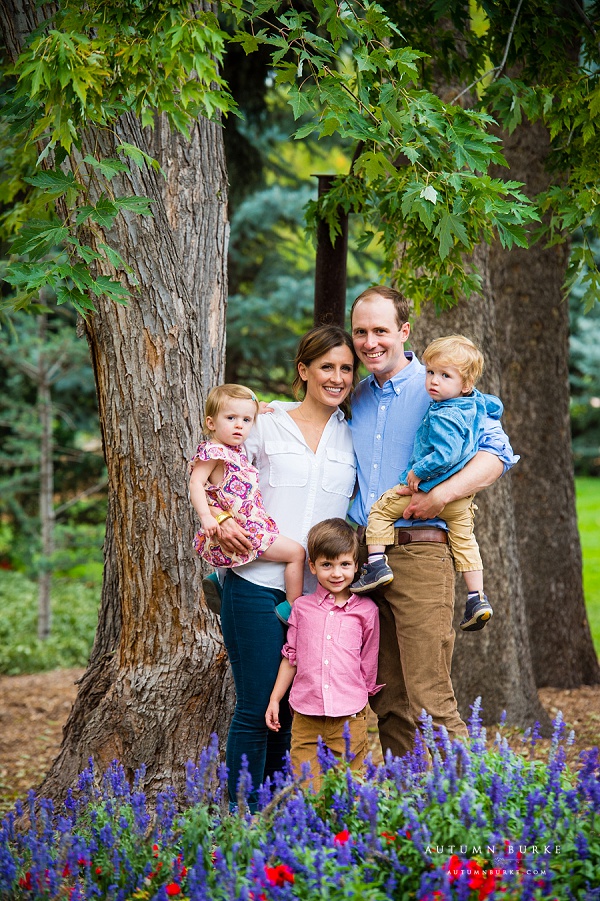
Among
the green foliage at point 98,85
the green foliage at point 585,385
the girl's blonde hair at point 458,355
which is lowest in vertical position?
the girl's blonde hair at point 458,355

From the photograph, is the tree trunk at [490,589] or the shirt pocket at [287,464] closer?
the shirt pocket at [287,464]

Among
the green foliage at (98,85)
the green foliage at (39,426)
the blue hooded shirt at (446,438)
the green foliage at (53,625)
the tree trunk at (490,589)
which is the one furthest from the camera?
the green foliage at (39,426)

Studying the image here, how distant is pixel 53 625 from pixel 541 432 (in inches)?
238

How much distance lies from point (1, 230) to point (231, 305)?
4500 millimetres

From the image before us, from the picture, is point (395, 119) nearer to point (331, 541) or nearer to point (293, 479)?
point (293, 479)

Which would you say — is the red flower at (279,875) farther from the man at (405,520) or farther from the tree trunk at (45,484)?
the tree trunk at (45,484)

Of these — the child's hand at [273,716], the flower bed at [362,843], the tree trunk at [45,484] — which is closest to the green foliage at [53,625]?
the tree trunk at [45,484]

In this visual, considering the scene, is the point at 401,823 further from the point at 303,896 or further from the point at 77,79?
the point at 77,79

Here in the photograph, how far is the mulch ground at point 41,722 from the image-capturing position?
520cm

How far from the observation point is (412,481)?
313 centimetres

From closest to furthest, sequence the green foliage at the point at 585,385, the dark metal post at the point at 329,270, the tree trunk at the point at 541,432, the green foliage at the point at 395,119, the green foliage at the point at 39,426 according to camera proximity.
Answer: the green foliage at the point at 395,119 → the dark metal post at the point at 329,270 → the tree trunk at the point at 541,432 → the green foliage at the point at 39,426 → the green foliage at the point at 585,385

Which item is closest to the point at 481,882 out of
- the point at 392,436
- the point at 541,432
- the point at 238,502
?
the point at 238,502

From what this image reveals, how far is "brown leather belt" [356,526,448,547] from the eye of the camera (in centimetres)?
322

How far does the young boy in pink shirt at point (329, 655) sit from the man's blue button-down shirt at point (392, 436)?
9.4 inches
